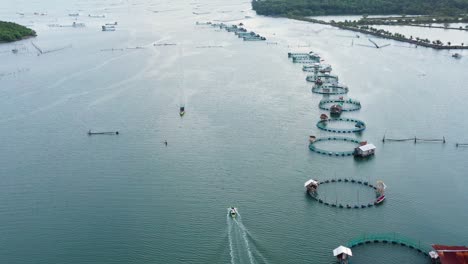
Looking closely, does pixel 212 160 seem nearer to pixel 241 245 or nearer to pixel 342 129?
pixel 241 245

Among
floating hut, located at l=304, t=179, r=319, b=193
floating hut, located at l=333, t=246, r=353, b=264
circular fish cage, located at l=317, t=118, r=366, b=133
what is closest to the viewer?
floating hut, located at l=333, t=246, r=353, b=264

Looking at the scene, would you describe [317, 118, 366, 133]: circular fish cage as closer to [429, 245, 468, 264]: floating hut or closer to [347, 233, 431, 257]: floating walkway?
[347, 233, 431, 257]: floating walkway

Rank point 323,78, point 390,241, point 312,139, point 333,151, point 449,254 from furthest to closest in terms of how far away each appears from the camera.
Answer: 1. point 323,78
2. point 312,139
3. point 333,151
4. point 390,241
5. point 449,254

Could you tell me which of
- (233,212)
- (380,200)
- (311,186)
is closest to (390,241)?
(380,200)

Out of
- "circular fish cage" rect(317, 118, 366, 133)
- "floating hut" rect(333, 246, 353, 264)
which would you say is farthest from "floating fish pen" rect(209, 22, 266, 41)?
"floating hut" rect(333, 246, 353, 264)

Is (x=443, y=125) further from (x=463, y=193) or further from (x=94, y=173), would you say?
(x=94, y=173)

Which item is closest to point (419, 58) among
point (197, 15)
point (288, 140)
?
point (288, 140)
